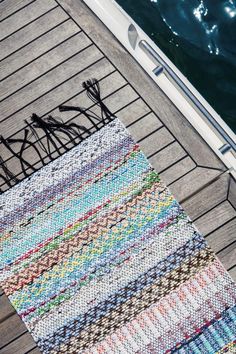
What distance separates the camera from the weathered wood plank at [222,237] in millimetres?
3709

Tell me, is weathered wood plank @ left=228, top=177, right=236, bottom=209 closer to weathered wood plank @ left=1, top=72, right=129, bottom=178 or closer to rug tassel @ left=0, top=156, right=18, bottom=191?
weathered wood plank @ left=1, top=72, right=129, bottom=178

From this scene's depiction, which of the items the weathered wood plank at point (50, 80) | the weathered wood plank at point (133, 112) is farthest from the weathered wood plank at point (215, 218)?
the weathered wood plank at point (50, 80)

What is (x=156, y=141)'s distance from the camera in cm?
387

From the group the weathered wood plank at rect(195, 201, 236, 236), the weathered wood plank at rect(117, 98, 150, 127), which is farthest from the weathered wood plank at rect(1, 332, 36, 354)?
the weathered wood plank at rect(117, 98, 150, 127)

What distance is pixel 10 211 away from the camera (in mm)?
3822

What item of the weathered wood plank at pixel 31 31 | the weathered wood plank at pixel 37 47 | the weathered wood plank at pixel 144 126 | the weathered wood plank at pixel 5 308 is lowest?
the weathered wood plank at pixel 5 308

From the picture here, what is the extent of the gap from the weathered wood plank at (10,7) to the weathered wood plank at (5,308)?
1.71 metres

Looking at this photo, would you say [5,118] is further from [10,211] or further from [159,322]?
[159,322]

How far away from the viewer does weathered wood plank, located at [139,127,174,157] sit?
386cm

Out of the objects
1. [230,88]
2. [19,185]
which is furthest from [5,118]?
[230,88]

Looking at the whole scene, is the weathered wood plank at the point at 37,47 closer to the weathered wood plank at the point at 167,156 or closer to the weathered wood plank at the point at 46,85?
the weathered wood plank at the point at 46,85

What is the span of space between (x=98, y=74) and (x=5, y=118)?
0.60 m

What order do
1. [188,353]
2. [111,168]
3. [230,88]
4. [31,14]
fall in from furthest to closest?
[230,88] → [31,14] → [111,168] → [188,353]

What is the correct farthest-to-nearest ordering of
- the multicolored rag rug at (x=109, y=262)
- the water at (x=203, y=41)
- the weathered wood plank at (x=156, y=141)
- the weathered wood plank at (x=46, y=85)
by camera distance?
the water at (x=203, y=41)
the weathered wood plank at (x=46, y=85)
the weathered wood plank at (x=156, y=141)
the multicolored rag rug at (x=109, y=262)
